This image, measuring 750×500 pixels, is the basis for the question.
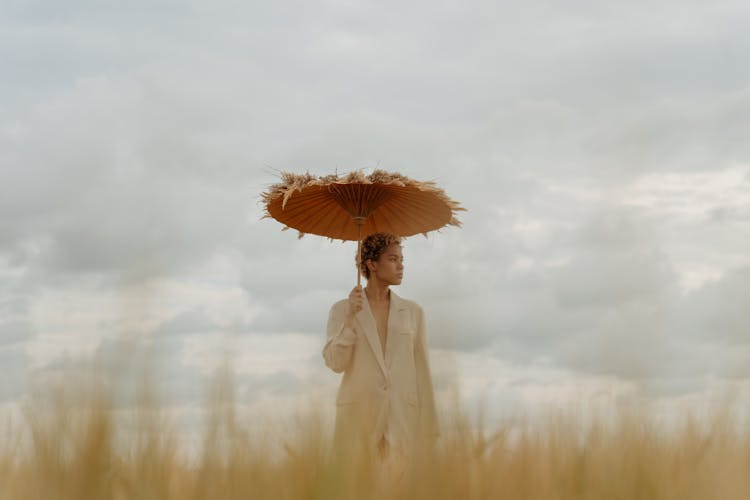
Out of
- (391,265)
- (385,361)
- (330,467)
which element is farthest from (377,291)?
(330,467)

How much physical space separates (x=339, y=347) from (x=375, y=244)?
0.79 metres

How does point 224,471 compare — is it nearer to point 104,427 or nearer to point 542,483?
point 104,427

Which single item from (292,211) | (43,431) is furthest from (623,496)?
(292,211)

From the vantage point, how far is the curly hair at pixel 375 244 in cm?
584

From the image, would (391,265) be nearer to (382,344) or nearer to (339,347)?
(382,344)

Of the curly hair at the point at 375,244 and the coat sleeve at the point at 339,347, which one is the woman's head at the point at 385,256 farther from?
the coat sleeve at the point at 339,347

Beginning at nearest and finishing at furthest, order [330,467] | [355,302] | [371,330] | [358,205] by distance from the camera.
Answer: [330,467] < [355,302] < [371,330] < [358,205]

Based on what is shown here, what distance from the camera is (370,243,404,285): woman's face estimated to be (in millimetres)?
5816

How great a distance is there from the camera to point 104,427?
2027 mm

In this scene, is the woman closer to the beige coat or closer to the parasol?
the beige coat

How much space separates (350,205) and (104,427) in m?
4.05

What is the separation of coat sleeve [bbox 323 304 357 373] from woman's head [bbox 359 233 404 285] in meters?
0.48

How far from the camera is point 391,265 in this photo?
5812 mm

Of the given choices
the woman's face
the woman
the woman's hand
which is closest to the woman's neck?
the woman
